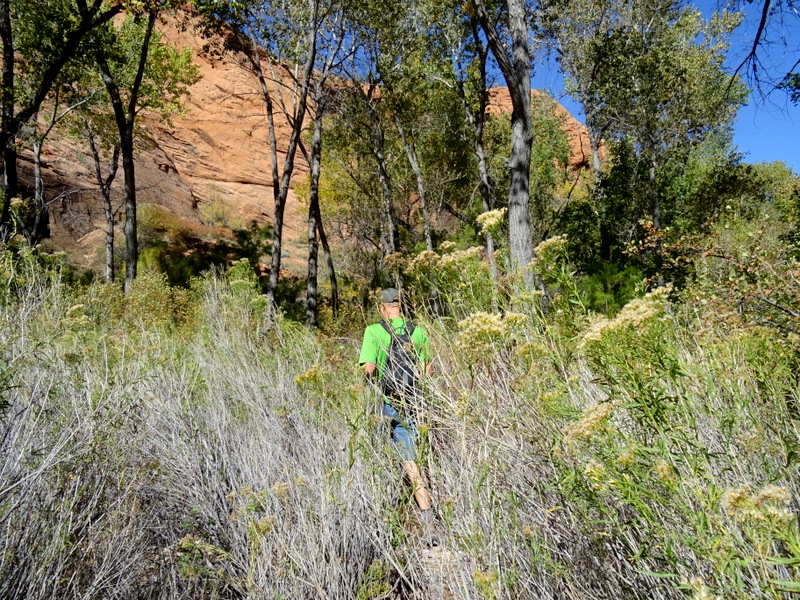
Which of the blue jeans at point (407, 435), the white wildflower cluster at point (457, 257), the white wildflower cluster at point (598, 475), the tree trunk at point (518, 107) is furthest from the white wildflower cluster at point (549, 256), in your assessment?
the tree trunk at point (518, 107)

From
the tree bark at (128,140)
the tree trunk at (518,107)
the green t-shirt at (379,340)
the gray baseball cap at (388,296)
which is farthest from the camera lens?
the tree bark at (128,140)

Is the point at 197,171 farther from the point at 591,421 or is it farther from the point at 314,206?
the point at 591,421

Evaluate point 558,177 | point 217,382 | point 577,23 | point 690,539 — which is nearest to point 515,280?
point 690,539

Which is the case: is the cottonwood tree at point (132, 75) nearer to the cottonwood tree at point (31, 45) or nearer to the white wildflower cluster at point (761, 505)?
the cottonwood tree at point (31, 45)

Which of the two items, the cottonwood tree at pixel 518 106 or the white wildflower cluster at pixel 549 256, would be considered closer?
the white wildflower cluster at pixel 549 256

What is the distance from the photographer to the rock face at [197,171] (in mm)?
20250

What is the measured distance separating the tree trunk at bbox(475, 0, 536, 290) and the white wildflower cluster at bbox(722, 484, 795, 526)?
532 cm

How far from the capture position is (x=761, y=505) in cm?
98

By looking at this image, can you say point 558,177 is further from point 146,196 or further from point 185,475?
point 185,475

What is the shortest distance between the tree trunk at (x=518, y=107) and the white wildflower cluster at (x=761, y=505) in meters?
5.32

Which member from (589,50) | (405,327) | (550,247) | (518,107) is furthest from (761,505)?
(589,50)

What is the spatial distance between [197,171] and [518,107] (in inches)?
1161

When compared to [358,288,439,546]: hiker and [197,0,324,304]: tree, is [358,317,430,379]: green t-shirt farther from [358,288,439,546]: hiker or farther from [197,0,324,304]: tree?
[197,0,324,304]: tree

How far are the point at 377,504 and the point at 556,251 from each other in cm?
153
